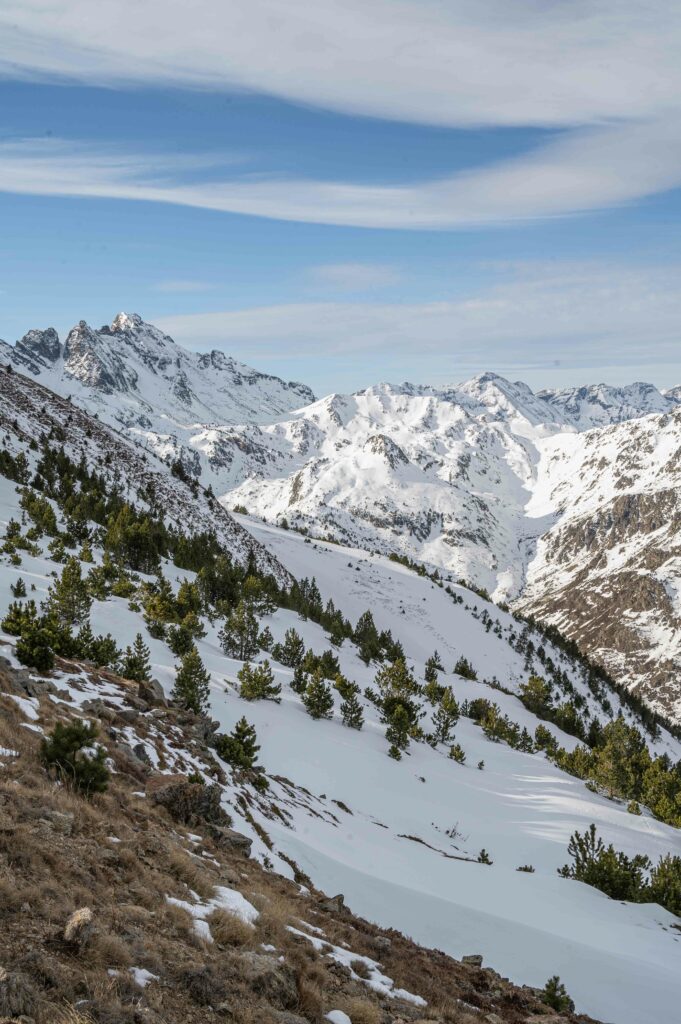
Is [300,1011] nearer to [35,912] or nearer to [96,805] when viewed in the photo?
[35,912]

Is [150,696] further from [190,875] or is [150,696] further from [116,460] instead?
[116,460]

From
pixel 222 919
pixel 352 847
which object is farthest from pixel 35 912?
pixel 352 847

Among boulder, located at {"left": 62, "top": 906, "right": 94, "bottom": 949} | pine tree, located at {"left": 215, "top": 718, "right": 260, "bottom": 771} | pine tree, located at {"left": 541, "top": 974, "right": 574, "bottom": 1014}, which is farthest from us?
pine tree, located at {"left": 215, "top": 718, "right": 260, "bottom": 771}

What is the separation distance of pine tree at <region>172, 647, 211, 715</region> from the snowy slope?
68.8 inches

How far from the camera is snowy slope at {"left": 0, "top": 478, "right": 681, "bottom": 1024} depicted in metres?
17.5

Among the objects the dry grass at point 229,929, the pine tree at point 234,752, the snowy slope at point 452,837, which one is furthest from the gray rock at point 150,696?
the dry grass at point 229,929

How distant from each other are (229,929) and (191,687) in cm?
2104

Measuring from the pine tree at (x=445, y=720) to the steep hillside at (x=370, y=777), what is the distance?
23cm

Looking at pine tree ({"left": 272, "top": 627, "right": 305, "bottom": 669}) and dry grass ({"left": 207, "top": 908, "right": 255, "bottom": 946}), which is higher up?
dry grass ({"left": 207, "top": 908, "right": 255, "bottom": 946})

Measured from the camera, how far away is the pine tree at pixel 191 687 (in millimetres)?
29378

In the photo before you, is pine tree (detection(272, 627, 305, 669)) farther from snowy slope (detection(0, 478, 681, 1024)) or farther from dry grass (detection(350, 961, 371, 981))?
dry grass (detection(350, 961, 371, 981))

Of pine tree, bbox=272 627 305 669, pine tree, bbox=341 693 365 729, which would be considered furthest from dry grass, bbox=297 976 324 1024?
pine tree, bbox=272 627 305 669

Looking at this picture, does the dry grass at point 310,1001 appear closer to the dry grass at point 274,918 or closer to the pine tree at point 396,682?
the dry grass at point 274,918

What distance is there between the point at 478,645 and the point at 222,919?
136101mm
